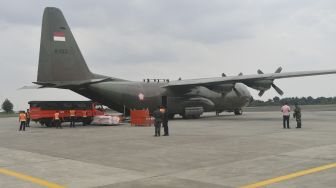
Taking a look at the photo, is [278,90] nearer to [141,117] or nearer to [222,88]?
[222,88]

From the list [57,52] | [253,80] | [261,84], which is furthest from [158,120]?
[261,84]

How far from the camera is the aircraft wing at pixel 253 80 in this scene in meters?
32.7

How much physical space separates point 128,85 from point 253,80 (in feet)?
34.6

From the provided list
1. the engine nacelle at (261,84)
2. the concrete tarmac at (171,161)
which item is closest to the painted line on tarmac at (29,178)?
the concrete tarmac at (171,161)

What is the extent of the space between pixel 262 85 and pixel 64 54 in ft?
56.0

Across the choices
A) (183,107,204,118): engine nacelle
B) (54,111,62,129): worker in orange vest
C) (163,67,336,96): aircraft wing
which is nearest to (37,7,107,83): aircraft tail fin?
(54,111,62,129): worker in orange vest

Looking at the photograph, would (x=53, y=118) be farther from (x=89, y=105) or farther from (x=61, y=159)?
(x=61, y=159)

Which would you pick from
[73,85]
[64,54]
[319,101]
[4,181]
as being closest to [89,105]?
[73,85]

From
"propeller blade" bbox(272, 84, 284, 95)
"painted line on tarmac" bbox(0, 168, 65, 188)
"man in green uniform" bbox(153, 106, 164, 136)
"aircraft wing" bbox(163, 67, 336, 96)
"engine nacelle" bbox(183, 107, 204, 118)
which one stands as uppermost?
"aircraft wing" bbox(163, 67, 336, 96)

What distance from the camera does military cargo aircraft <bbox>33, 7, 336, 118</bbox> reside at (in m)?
28.6

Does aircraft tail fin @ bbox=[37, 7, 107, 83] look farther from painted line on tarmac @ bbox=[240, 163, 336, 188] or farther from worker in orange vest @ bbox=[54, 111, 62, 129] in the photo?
painted line on tarmac @ bbox=[240, 163, 336, 188]

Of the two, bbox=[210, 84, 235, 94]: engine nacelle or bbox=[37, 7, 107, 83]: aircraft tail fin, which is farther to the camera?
bbox=[210, 84, 235, 94]: engine nacelle

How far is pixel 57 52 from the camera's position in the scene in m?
28.7

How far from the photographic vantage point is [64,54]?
1141 inches
